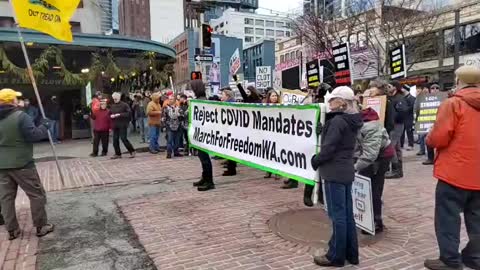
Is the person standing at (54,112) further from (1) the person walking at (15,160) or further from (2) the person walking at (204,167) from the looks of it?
(1) the person walking at (15,160)

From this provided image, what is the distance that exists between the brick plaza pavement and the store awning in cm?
732

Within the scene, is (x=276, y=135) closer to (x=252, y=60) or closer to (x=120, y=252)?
(x=120, y=252)

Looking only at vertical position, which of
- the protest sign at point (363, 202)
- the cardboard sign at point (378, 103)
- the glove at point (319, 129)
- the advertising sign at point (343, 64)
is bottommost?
the protest sign at point (363, 202)

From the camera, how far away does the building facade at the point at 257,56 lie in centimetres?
8844

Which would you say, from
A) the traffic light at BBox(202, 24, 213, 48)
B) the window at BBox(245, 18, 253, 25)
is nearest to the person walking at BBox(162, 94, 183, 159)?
the traffic light at BBox(202, 24, 213, 48)

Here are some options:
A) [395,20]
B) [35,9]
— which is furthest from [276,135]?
[395,20]

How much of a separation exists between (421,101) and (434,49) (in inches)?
1173

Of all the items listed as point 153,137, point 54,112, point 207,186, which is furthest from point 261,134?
point 54,112

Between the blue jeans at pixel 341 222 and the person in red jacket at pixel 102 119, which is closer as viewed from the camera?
the blue jeans at pixel 341 222

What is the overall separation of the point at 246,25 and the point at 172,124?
123609 millimetres

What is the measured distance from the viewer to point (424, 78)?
3688cm

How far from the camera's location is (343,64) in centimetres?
962

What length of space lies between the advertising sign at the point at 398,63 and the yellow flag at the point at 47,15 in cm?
803

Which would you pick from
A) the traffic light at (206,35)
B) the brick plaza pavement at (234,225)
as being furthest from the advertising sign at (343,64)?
the traffic light at (206,35)
